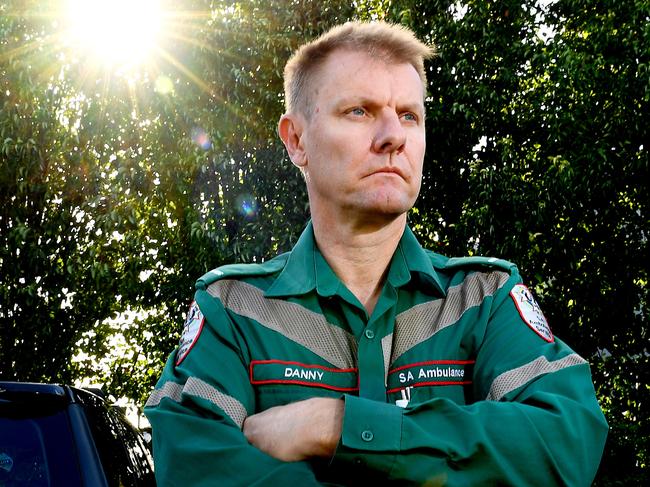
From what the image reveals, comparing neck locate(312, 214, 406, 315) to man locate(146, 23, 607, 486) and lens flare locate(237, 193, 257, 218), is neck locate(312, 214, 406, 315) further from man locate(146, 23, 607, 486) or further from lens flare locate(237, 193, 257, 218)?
lens flare locate(237, 193, 257, 218)

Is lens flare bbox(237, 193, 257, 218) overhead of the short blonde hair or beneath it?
overhead

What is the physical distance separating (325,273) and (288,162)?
26.6 ft

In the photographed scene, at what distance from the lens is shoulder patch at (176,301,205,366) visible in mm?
2000

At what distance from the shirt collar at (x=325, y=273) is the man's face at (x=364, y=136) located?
0.13 metres

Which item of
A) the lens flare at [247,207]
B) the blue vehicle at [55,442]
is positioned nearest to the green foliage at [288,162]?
the lens flare at [247,207]

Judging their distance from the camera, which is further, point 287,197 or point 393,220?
point 287,197

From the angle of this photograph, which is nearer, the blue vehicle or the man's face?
the man's face

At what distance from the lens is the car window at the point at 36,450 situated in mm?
2621

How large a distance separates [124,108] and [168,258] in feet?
8.00

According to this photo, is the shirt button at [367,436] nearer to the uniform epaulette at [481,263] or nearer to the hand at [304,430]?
the hand at [304,430]

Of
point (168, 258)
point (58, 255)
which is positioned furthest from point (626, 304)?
point (58, 255)

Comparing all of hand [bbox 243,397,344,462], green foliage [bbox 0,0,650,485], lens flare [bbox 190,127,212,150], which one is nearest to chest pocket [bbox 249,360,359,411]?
hand [bbox 243,397,344,462]

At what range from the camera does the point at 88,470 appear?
2.66 metres

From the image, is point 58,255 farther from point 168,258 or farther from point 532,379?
point 532,379
